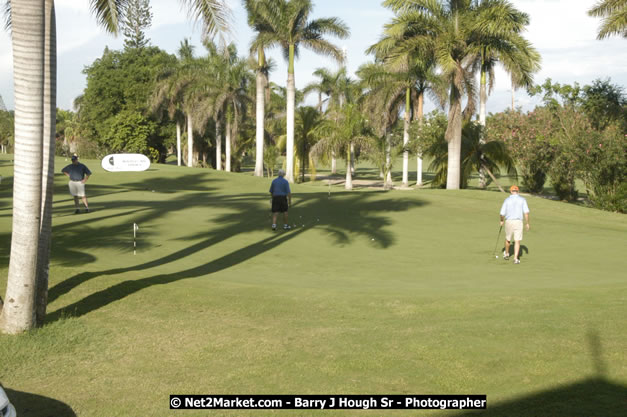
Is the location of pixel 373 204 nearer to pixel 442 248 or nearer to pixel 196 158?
pixel 442 248

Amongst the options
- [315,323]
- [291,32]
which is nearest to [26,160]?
[315,323]

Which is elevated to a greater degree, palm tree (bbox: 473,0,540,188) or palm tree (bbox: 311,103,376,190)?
palm tree (bbox: 473,0,540,188)

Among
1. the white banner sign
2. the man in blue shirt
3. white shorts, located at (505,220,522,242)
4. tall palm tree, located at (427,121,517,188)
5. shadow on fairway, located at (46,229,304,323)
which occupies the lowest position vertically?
shadow on fairway, located at (46,229,304,323)

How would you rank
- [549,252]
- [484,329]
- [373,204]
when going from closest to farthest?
1. [484,329]
2. [549,252]
3. [373,204]

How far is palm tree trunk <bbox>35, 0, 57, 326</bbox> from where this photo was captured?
29.1 feet

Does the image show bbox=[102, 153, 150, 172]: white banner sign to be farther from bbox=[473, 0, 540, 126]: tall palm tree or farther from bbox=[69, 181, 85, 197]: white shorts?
bbox=[473, 0, 540, 126]: tall palm tree

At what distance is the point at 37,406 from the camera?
6176mm

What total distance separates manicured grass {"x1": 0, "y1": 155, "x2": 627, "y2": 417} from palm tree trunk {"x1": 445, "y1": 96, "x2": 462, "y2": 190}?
1641 centimetres

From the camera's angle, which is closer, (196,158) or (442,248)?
(442,248)

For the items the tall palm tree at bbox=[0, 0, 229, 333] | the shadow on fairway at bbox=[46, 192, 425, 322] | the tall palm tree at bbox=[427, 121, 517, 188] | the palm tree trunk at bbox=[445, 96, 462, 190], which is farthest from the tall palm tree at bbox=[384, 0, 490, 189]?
the tall palm tree at bbox=[0, 0, 229, 333]

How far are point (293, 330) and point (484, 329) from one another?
2.56 m

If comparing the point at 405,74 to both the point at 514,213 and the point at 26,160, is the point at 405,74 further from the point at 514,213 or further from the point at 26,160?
the point at 26,160

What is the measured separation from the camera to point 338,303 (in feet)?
32.0

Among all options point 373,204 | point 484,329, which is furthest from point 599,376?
point 373,204
